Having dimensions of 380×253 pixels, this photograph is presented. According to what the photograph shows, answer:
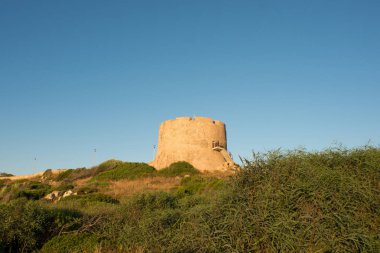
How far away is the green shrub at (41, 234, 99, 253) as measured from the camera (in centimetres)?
699

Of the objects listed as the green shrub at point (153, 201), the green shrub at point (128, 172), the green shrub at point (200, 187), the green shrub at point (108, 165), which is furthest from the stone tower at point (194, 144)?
the green shrub at point (153, 201)

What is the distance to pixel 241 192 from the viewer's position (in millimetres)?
6648

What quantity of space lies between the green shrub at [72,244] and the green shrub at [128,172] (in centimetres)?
2201

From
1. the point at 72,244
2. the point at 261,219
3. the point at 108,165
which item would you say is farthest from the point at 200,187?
the point at 108,165

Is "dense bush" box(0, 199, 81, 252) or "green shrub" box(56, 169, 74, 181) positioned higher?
"green shrub" box(56, 169, 74, 181)

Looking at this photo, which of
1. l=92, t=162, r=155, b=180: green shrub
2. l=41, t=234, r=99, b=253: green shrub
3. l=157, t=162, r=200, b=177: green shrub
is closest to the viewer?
l=41, t=234, r=99, b=253: green shrub

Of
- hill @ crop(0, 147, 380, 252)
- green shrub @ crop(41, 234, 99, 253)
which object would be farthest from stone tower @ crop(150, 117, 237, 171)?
green shrub @ crop(41, 234, 99, 253)

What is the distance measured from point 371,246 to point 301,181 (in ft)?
5.17

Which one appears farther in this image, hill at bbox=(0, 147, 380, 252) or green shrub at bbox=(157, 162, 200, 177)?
green shrub at bbox=(157, 162, 200, 177)

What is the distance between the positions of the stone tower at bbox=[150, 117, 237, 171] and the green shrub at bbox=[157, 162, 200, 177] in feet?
3.49

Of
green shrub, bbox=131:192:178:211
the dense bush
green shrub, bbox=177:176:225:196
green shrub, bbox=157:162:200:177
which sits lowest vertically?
the dense bush

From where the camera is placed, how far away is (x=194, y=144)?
33.2m

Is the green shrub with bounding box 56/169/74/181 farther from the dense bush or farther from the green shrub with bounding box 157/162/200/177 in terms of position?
the dense bush

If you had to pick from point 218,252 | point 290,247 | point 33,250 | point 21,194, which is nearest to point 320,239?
point 290,247
